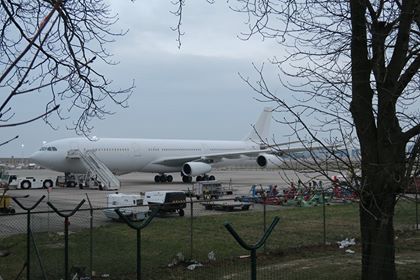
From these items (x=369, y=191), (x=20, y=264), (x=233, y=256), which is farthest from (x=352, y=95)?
(x=20, y=264)

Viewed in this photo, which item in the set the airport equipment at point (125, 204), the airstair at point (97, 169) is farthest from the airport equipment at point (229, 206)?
the airstair at point (97, 169)

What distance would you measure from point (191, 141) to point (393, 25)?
1796 inches

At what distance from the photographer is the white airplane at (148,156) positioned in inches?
1677

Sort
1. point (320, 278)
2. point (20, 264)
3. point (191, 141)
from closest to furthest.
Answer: point (320, 278)
point (20, 264)
point (191, 141)

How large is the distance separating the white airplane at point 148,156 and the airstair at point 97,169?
38 centimetres

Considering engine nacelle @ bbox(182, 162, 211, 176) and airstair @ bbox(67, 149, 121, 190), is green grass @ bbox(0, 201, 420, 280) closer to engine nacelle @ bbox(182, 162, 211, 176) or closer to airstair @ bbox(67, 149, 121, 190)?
airstair @ bbox(67, 149, 121, 190)

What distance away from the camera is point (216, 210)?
79.6 ft

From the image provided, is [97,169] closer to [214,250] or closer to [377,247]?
[214,250]

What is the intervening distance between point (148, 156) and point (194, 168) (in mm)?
4493

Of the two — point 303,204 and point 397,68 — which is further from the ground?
point 397,68

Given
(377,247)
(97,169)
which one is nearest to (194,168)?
(97,169)

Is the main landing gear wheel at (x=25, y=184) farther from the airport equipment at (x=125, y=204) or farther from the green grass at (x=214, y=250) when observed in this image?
the green grass at (x=214, y=250)

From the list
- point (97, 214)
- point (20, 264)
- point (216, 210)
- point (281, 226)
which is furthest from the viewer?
point (216, 210)

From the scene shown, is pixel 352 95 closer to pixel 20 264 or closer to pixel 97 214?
pixel 20 264
